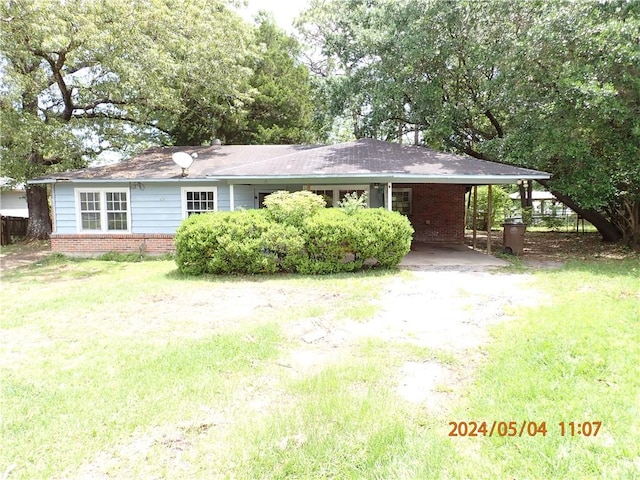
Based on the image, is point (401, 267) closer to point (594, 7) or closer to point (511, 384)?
point (511, 384)

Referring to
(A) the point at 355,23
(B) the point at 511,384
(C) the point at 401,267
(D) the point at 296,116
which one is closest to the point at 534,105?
(C) the point at 401,267

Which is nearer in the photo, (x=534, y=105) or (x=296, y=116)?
(x=534, y=105)

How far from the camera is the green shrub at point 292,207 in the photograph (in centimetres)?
895

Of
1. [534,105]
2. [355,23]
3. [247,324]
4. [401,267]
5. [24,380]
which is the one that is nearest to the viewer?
[24,380]

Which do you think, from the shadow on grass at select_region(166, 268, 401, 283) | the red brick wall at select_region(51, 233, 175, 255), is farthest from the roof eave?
the red brick wall at select_region(51, 233, 175, 255)

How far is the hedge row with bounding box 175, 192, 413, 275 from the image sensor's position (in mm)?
8688

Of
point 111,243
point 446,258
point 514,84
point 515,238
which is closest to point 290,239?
point 446,258

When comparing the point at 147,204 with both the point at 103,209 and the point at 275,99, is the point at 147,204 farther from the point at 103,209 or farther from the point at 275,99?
the point at 275,99

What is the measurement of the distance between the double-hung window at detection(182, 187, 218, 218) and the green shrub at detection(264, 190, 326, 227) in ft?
14.0

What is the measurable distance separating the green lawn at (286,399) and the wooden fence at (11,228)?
14036 millimetres

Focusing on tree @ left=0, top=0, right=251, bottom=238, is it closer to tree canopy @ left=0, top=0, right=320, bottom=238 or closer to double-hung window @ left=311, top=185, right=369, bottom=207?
tree canopy @ left=0, top=0, right=320, bottom=238

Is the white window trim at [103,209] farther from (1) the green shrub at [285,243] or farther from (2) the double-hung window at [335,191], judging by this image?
(1) the green shrub at [285,243]

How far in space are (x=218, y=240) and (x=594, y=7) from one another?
1088cm

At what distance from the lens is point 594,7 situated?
9.94m
